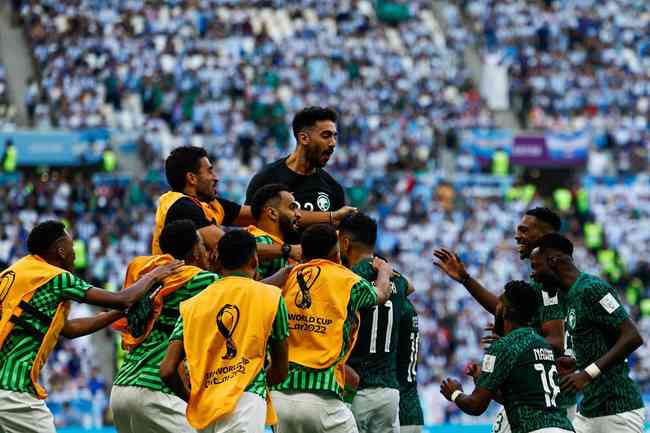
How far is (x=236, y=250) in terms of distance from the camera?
7738 millimetres

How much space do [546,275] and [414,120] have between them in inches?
959

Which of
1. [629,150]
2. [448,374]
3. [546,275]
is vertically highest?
[629,150]

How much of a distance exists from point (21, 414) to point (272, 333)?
192 cm

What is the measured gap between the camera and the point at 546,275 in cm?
967

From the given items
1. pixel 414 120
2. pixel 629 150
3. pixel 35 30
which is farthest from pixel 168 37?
pixel 629 150

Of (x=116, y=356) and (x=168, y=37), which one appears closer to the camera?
(x=116, y=356)

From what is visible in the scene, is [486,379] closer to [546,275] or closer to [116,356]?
[546,275]

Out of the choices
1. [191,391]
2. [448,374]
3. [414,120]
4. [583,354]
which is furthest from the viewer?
[414,120]

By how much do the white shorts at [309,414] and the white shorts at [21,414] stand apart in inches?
56.9

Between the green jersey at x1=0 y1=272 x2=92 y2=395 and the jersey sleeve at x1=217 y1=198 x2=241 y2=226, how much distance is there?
1.19m

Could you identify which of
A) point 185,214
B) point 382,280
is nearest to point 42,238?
point 185,214

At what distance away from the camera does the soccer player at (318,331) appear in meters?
8.43

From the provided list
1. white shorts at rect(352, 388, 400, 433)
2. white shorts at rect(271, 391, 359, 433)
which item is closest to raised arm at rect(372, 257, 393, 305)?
white shorts at rect(271, 391, 359, 433)

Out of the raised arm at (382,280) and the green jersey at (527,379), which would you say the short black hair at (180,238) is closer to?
the raised arm at (382,280)
